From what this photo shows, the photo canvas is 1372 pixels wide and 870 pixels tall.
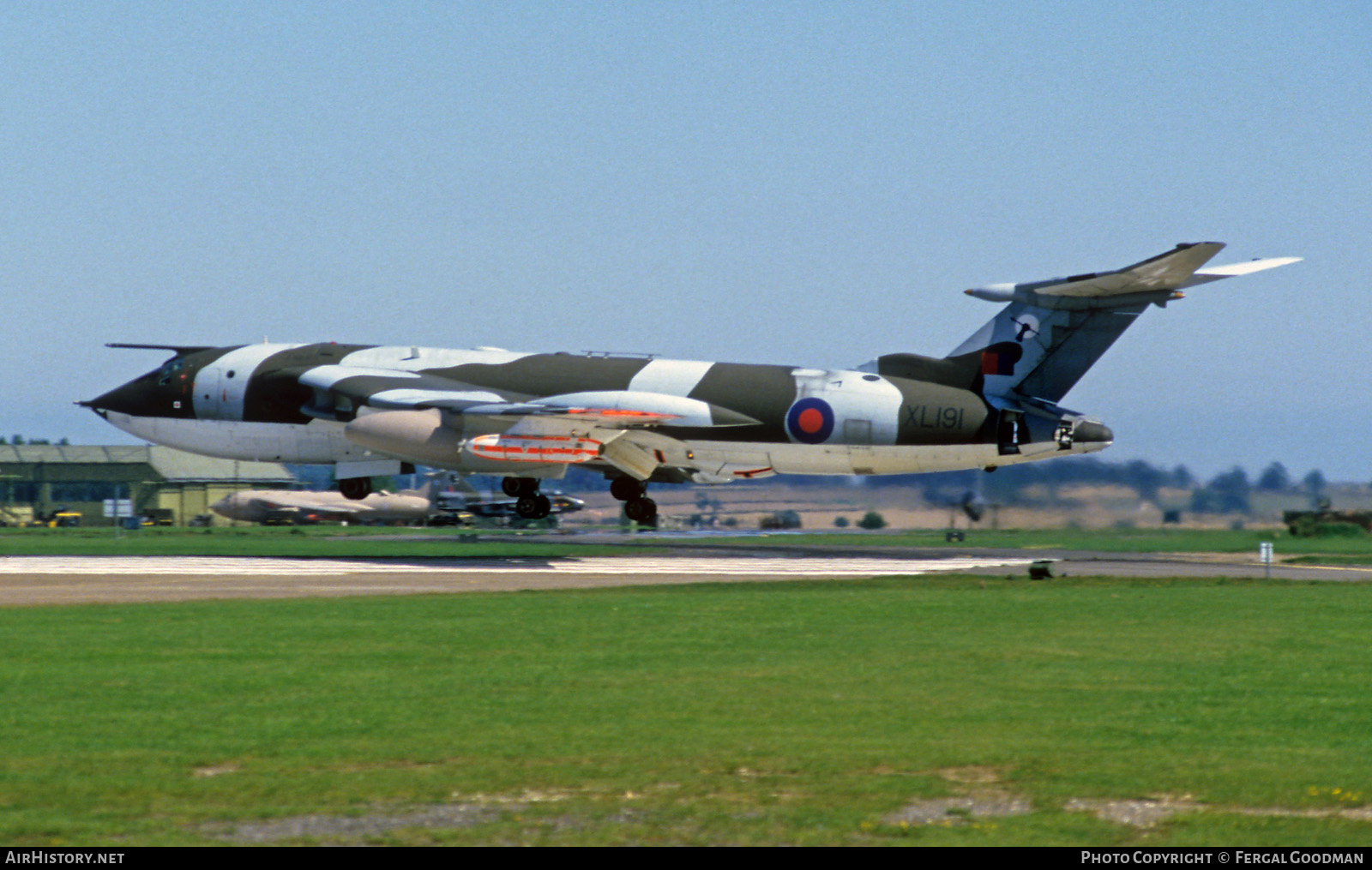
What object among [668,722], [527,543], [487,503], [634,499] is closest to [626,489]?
[634,499]

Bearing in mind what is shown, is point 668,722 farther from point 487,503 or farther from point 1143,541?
point 487,503

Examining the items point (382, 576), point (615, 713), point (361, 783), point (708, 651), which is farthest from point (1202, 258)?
point (361, 783)

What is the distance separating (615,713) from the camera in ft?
40.7

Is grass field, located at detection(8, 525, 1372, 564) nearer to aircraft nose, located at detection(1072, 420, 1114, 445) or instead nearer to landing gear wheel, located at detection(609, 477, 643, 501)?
landing gear wheel, located at detection(609, 477, 643, 501)

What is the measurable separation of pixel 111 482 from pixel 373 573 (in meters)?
65.9

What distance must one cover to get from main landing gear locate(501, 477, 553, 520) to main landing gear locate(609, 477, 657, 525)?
8.22 ft

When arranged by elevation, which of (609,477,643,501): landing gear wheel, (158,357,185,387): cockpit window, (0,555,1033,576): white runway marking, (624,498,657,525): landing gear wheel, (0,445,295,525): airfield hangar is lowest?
(0,555,1033,576): white runway marking

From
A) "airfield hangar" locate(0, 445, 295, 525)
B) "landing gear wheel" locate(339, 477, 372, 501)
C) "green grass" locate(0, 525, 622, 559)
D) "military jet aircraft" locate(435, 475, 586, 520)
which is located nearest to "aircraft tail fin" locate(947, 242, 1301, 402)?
"green grass" locate(0, 525, 622, 559)

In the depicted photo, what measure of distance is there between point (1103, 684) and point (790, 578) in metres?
16.1

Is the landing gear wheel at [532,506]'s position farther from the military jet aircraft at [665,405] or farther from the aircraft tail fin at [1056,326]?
the aircraft tail fin at [1056,326]

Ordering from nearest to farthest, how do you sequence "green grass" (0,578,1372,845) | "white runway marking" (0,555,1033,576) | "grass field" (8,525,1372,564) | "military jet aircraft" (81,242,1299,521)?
1. "green grass" (0,578,1372,845)
2. "white runway marking" (0,555,1033,576)
3. "military jet aircraft" (81,242,1299,521)
4. "grass field" (8,525,1372,564)

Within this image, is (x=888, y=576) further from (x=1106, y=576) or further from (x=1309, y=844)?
(x=1309, y=844)

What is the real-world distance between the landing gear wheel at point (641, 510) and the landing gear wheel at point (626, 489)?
0.45ft

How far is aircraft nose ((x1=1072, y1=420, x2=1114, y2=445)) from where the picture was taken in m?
40.0
